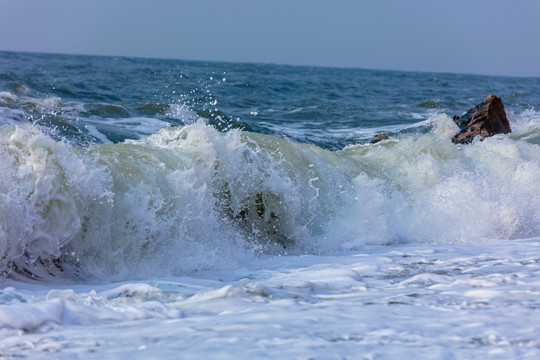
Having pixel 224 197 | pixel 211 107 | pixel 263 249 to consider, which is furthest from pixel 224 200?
pixel 211 107

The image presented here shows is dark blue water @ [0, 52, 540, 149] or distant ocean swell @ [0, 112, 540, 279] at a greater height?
dark blue water @ [0, 52, 540, 149]

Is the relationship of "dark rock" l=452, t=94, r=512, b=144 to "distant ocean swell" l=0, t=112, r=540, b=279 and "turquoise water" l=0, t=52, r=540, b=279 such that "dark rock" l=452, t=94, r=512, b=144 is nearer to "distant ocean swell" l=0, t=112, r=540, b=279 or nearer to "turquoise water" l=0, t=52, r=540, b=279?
"turquoise water" l=0, t=52, r=540, b=279

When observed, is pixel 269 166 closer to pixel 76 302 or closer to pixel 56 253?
pixel 56 253

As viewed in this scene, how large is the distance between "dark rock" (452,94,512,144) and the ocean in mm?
1972

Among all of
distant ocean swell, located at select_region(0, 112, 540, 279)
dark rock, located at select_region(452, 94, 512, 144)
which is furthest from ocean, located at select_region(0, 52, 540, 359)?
dark rock, located at select_region(452, 94, 512, 144)

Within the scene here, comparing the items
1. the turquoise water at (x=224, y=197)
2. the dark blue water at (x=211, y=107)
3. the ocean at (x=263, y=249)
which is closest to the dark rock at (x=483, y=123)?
the turquoise water at (x=224, y=197)

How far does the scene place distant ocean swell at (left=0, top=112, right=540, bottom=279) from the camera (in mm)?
4242

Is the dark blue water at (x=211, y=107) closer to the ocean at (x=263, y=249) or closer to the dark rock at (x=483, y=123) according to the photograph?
the dark rock at (x=483, y=123)

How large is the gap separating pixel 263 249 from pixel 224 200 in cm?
60

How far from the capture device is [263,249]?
5.29 meters

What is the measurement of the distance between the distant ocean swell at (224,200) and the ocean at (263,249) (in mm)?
15

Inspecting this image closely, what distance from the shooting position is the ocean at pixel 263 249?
285 centimetres

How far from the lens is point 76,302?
10.9 ft

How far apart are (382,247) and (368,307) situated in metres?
2.18
